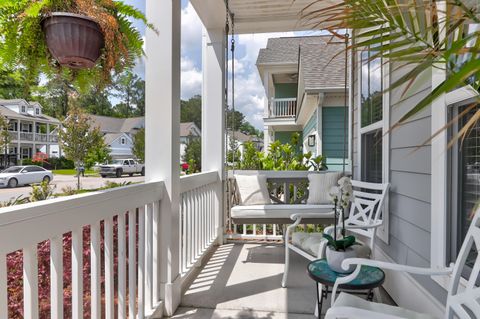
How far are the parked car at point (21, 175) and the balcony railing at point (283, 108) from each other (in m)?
10.5

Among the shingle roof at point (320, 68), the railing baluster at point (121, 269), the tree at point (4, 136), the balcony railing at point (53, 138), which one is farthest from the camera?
the shingle roof at point (320, 68)

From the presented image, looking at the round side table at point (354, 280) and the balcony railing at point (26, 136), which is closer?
the balcony railing at point (26, 136)

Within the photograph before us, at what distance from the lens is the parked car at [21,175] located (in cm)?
102

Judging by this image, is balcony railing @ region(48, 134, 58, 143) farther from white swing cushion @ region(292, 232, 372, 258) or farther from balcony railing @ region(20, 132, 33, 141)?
white swing cushion @ region(292, 232, 372, 258)

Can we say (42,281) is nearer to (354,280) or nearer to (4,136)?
(4,136)

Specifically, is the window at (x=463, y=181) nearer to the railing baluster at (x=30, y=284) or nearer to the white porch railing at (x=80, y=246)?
the white porch railing at (x=80, y=246)

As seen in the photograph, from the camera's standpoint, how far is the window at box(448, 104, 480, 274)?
1715 mm

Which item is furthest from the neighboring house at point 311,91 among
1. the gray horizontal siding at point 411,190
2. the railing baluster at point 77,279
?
the railing baluster at point 77,279

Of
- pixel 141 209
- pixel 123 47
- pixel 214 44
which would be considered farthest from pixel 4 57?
pixel 214 44

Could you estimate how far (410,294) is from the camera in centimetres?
240

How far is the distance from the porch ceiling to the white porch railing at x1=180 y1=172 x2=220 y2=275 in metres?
1.82

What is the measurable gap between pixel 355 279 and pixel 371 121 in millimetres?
1999

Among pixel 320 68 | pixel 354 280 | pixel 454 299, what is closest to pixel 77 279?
pixel 354 280

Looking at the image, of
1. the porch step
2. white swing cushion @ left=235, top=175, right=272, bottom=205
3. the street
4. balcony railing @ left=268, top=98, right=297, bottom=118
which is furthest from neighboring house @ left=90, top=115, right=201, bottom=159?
balcony railing @ left=268, top=98, right=297, bottom=118
